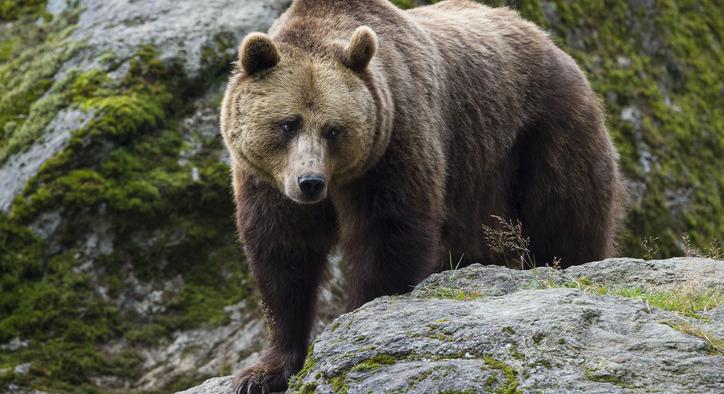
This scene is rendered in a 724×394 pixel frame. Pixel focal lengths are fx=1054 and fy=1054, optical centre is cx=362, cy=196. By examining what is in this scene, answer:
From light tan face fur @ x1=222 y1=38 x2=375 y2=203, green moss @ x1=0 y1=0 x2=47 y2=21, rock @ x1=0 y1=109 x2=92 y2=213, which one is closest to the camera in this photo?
light tan face fur @ x1=222 y1=38 x2=375 y2=203

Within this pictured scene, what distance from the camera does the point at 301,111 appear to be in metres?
5.55

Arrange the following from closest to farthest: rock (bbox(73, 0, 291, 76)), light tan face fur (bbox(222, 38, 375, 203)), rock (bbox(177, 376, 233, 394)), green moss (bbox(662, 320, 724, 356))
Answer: green moss (bbox(662, 320, 724, 356)) < light tan face fur (bbox(222, 38, 375, 203)) < rock (bbox(177, 376, 233, 394)) < rock (bbox(73, 0, 291, 76))

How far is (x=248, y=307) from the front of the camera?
27.8 ft

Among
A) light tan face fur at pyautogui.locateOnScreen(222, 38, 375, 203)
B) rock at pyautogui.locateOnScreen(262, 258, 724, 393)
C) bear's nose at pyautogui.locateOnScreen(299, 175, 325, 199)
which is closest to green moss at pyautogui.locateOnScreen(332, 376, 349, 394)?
rock at pyautogui.locateOnScreen(262, 258, 724, 393)

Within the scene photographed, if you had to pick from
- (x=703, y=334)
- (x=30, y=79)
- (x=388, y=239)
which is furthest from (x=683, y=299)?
(x=30, y=79)

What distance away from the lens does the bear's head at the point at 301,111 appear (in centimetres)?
554

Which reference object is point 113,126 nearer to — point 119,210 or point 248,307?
point 119,210

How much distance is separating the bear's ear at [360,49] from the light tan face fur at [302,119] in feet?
0.17

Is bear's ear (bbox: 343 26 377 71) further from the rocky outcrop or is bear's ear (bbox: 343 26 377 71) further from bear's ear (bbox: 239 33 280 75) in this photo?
the rocky outcrop

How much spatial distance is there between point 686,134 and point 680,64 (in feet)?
3.03

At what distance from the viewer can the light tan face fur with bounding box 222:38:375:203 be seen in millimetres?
5527

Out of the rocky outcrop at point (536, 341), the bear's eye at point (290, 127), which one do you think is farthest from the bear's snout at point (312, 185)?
the rocky outcrop at point (536, 341)

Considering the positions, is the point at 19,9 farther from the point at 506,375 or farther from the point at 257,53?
the point at 506,375

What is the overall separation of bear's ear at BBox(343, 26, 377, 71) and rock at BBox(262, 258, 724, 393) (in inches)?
56.5
